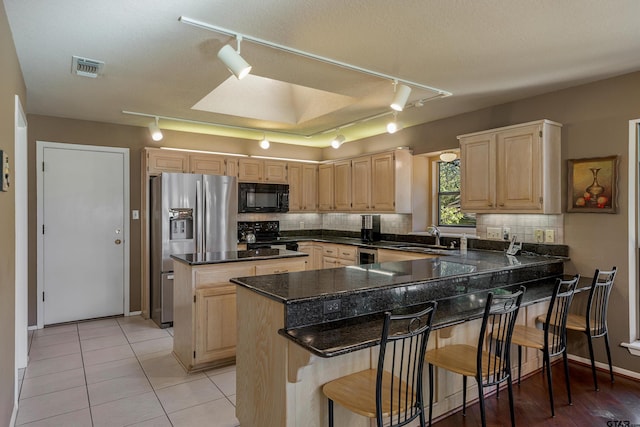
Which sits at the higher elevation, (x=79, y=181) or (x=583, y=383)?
(x=79, y=181)

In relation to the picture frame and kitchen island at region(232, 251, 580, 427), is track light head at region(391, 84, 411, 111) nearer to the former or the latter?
kitchen island at region(232, 251, 580, 427)

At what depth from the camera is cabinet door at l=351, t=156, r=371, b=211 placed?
528cm

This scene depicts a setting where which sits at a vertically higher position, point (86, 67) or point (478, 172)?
point (86, 67)

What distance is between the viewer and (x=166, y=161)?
485 centimetres

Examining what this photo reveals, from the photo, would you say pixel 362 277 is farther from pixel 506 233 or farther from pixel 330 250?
pixel 330 250

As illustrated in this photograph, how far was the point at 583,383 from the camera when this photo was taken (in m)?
2.96

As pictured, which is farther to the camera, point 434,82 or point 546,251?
point 546,251

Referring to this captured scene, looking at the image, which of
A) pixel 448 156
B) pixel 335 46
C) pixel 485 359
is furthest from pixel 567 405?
pixel 335 46

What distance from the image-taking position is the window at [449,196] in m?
4.79

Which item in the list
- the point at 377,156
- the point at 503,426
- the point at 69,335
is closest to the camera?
the point at 503,426

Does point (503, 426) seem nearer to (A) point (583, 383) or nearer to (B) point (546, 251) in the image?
(A) point (583, 383)

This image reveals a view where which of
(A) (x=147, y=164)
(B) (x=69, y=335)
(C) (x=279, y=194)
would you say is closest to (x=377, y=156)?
(C) (x=279, y=194)

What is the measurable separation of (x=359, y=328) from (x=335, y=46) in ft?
6.06

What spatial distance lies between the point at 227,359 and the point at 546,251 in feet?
10.4
